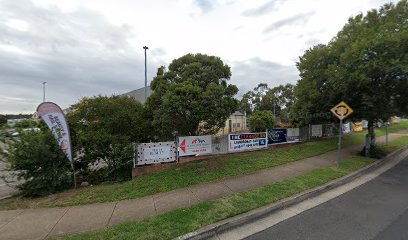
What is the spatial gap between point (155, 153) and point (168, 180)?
195 cm

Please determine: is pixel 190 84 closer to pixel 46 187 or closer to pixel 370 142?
pixel 46 187

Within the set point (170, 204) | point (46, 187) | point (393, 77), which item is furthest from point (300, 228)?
point (393, 77)

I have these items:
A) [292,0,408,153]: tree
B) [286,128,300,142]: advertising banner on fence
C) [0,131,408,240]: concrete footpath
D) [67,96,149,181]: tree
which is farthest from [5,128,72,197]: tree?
[286,128,300,142]: advertising banner on fence

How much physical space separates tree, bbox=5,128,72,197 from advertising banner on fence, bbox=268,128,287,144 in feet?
35.1

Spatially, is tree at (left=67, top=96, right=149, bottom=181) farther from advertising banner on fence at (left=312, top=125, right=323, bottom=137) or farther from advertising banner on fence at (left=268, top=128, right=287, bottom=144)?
advertising banner on fence at (left=312, top=125, right=323, bottom=137)

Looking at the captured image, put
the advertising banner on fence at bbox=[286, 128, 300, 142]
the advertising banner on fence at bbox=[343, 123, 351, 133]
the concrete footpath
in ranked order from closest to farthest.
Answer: the concrete footpath, the advertising banner on fence at bbox=[286, 128, 300, 142], the advertising banner on fence at bbox=[343, 123, 351, 133]

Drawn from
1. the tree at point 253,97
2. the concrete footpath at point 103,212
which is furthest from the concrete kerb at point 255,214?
the tree at point 253,97

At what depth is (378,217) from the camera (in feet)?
16.4

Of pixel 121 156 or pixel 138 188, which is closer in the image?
pixel 138 188

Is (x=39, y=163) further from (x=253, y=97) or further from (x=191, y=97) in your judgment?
(x=253, y=97)

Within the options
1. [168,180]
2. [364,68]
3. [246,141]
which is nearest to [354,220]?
[168,180]

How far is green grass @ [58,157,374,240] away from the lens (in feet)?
13.5

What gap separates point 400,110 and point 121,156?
47.9 ft

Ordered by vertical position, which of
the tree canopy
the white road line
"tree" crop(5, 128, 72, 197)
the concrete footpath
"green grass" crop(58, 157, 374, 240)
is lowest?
the white road line
